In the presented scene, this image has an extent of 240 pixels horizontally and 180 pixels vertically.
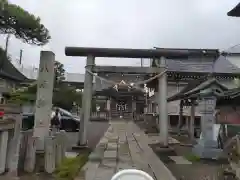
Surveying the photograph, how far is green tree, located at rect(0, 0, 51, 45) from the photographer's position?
A: 1474 centimetres

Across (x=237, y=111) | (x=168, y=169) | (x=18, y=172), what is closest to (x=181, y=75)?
(x=237, y=111)

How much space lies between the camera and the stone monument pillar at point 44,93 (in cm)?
859

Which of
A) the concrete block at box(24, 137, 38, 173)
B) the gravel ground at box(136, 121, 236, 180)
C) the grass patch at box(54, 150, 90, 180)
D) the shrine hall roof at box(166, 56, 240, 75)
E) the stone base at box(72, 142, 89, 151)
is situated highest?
the shrine hall roof at box(166, 56, 240, 75)

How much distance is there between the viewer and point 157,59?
42.7 ft

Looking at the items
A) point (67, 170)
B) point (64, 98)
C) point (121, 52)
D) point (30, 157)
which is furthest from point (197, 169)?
point (64, 98)

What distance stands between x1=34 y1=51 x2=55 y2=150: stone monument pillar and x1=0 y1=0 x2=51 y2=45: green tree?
7169 millimetres

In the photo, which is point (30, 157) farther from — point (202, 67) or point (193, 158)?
point (202, 67)

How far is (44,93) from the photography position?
888 cm

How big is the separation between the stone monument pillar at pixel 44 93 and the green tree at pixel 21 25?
717cm

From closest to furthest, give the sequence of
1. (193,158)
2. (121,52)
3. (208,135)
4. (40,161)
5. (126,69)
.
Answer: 1. (40,161)
2. (193,158)
3. (208,135)
4. (121,52)
5. (126,69)

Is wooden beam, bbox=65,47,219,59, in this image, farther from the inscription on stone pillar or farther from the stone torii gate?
the inscription on stone pillar

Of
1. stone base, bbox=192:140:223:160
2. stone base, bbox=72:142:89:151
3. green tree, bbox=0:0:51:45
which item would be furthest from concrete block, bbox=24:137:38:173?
green tree, bbox=0:0:51:45

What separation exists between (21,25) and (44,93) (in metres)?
7.72

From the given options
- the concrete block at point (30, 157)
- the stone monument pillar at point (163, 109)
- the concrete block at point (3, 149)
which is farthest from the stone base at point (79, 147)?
the concrete block at point (3, 149)
